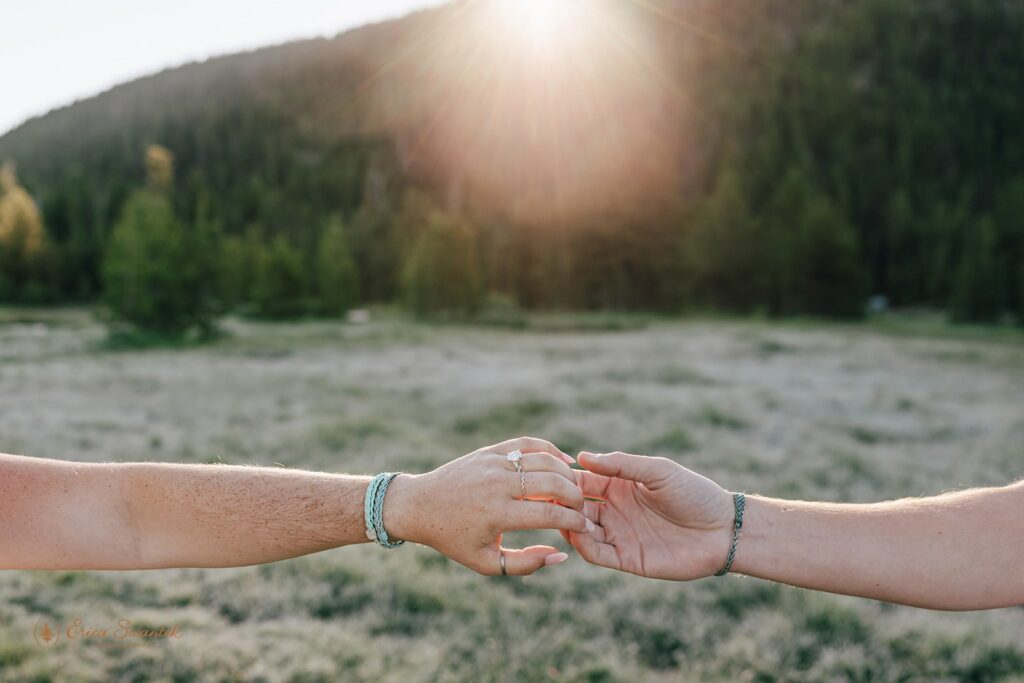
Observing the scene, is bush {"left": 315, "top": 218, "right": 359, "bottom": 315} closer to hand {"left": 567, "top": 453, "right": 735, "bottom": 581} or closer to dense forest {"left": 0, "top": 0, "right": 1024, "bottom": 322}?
dense forest {"left": 0, "top": 0, "right": 1024, "bottom": 322}

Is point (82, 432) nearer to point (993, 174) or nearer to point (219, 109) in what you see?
point (993, 174)

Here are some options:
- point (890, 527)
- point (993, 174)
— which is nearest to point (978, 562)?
point (890, 527)

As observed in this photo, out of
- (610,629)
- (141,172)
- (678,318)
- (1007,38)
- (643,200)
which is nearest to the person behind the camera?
(610,629)

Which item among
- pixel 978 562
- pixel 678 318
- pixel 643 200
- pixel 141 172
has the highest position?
pixel 141 172

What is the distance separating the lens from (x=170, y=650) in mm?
4852

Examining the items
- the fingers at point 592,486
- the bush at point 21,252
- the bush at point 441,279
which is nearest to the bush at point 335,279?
the bush at point 441,279

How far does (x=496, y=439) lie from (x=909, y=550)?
1153cm

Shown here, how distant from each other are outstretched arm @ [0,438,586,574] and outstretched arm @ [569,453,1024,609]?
0.42 meters

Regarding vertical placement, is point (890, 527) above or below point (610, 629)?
above

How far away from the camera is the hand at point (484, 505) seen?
2.30 m

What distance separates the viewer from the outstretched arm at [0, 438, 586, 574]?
2.32 meters

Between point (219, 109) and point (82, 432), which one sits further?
point (219, 109)

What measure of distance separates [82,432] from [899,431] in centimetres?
1553

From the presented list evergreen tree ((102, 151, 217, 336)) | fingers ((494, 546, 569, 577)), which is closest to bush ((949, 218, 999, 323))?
evergreen tree ((102, 151, 217, 336))
